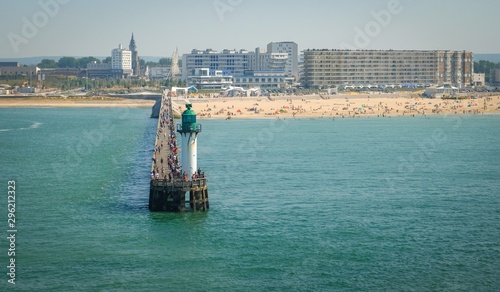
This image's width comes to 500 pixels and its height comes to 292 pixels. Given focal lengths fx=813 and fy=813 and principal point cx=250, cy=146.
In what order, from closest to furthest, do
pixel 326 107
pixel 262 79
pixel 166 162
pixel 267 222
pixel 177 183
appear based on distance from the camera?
pixel 267 222 → pixel 177 183 → pixel 166 162 → pixel 326 107 → pixel 262 79

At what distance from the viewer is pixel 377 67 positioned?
19175 cm

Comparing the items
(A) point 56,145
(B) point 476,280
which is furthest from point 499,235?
(A) point 56,145

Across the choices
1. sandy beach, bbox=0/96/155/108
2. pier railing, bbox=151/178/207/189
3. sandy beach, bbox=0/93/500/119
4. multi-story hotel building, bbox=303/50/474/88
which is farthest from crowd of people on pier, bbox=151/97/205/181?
multi-story hotel building, bbox=303/50/474/88

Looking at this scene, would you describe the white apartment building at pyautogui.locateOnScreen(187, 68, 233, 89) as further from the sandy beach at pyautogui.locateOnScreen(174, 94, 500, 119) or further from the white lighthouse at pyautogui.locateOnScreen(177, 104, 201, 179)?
the white lighthouse at pyautogui.locateOnScreen(177, 104, 201, 179)

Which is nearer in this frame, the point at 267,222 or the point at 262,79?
the point at 267,222

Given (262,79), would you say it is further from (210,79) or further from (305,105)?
(305,105)

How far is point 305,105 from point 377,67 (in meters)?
71.3

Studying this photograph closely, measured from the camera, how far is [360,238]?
102 ft

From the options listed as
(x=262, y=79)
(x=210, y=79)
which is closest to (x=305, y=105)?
(x=262, y=79)

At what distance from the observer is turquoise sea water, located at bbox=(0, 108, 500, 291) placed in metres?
26.2

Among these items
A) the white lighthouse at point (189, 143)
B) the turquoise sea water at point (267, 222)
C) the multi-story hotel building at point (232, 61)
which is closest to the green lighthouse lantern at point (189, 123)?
the white lighthouse at point (189, 143)

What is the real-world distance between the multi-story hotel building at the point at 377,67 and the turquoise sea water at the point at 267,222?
12012 centimetres

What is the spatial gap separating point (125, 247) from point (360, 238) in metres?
8.86

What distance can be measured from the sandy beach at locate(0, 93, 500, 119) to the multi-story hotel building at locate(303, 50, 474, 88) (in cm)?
3298
